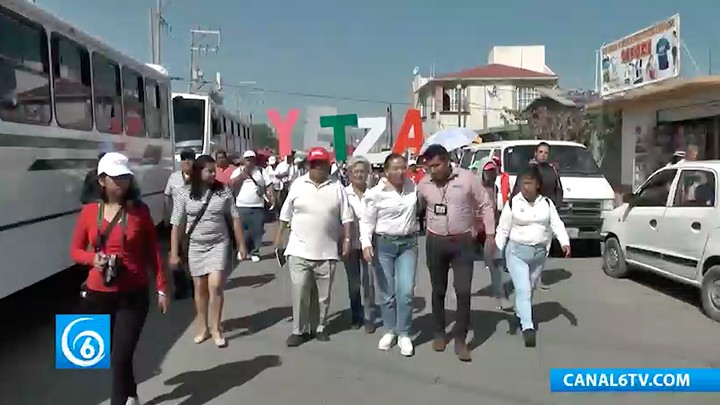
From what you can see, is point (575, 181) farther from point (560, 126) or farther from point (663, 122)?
point (560, 126)

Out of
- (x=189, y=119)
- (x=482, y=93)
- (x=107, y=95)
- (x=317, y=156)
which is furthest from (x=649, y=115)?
(x=482, y=93)

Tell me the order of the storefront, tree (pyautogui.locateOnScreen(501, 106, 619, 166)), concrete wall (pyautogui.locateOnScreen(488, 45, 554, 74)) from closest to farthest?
the storefront → tree (pyautogui.locateOnScreen(501, 106, 619, 166)) → concrete wall (pyautogui.locateOnScreen(488, 45, 554, 74))

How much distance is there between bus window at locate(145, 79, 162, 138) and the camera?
1155 cm

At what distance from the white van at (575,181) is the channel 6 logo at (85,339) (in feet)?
24.4

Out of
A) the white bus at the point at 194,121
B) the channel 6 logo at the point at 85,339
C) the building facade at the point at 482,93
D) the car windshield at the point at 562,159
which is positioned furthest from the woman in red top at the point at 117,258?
the building facade at the point at 482,93

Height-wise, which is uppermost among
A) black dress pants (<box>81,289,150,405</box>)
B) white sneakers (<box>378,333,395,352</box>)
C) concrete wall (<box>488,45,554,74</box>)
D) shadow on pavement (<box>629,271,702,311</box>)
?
concrete wall (<box>488,45,554,74</box>)

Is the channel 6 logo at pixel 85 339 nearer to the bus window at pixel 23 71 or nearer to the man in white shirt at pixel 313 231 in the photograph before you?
the man in white shirt at pixel 313 231

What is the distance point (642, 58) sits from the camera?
1803cm

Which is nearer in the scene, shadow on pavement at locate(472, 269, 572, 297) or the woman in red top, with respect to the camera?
the woman in red top

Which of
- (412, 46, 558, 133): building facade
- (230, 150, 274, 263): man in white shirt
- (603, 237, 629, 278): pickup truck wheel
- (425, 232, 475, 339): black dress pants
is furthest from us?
(412, 46, 558, 133): building facade

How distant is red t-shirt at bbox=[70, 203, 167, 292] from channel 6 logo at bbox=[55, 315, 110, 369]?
295 millimetres

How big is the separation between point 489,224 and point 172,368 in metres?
2.94

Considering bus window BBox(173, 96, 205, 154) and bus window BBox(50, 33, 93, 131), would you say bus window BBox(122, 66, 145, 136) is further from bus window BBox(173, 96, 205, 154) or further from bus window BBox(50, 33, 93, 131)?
bus window BBox(173, 96, 205, 154)

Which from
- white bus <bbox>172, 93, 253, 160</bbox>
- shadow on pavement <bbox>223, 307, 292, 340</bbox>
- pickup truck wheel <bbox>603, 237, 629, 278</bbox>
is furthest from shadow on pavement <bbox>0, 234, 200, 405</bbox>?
white bus <bbox>172, 93, 253, 160</bbox>
